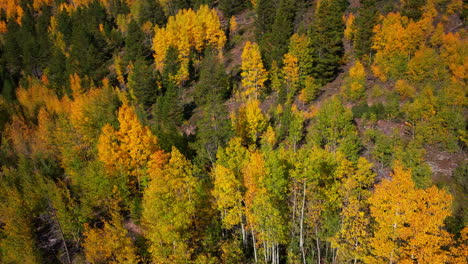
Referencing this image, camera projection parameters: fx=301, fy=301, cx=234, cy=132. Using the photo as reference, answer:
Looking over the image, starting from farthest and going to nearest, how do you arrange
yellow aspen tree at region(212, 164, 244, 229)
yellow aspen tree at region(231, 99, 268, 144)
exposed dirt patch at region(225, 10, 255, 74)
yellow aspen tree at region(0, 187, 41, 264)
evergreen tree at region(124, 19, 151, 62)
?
evergreen tree at region(124, 19, 151, 62)
exposed dirt patch at region(225, 10, 255, 74)
yellow aspen tree at region(231, 99, 268, 144)
yellow aspen tree at region(0, 187, 41, 264)
yellow aspen tree at region(212, 164, 244, 229)

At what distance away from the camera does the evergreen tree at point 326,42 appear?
59.6 meters

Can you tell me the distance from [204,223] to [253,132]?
68.9 feet

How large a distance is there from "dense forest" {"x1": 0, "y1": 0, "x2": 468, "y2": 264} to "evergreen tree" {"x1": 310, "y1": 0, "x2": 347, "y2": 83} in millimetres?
439

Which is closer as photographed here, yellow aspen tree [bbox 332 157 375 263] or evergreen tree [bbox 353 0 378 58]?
yellow aspen tree [bbox 332 157 375 263]

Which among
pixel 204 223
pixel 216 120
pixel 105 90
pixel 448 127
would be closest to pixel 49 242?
pixel 204 223

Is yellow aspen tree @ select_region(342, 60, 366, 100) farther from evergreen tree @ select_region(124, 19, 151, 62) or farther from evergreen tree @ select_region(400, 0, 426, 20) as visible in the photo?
evergreen tree @ select_region(124, 19, 151, 62)

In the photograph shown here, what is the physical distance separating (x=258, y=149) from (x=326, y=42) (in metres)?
27.7

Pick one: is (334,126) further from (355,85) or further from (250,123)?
(250,123)

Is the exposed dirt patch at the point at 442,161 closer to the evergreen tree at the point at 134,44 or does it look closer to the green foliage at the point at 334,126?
the green foliage at the point at 334,126

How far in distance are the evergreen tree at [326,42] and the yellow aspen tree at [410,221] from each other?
42069 millimetres

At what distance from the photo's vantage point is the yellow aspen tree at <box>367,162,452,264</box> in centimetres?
1859

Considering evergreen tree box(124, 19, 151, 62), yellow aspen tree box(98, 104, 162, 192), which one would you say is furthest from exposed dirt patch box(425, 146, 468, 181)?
evergreen tree box(124, 19, 151, 62)

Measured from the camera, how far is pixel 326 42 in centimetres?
6059

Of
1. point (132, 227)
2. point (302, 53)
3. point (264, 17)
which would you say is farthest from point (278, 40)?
point (132, 227)
